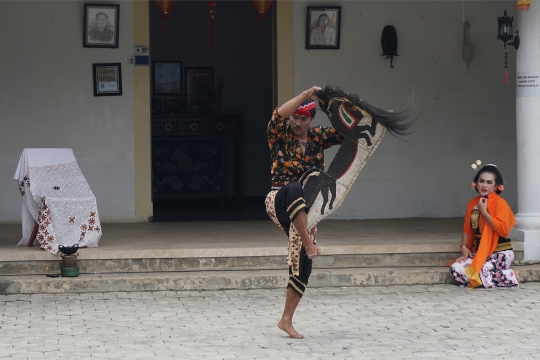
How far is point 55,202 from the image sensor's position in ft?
24.8

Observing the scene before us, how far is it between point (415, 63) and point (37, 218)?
4.82 m

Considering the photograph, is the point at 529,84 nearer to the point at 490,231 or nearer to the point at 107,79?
the point at 490,231

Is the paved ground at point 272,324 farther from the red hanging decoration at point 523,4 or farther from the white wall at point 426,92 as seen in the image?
the white wall at point 426,92

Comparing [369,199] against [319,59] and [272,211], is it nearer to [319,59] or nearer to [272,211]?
[319,59]

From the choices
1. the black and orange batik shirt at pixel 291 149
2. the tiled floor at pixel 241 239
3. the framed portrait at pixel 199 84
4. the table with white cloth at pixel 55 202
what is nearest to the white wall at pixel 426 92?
the tiled floor at pixel 241 239

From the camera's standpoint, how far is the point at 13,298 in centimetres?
695

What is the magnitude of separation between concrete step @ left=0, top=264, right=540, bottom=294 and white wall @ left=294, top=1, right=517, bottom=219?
2646 millimetres

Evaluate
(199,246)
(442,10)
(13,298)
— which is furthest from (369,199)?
(13,298)

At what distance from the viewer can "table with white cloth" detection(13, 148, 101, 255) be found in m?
7.53

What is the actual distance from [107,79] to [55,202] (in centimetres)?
252

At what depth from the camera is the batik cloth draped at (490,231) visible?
289 inches

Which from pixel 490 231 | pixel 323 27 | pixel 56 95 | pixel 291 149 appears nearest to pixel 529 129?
pixel 490 231

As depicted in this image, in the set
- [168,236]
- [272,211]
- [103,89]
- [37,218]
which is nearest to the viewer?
[272,211]

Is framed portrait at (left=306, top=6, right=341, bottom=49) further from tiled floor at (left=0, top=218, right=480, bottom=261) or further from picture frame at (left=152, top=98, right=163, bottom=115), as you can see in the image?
picture frame at (left=152, top=98, right=163, bottom=115)
